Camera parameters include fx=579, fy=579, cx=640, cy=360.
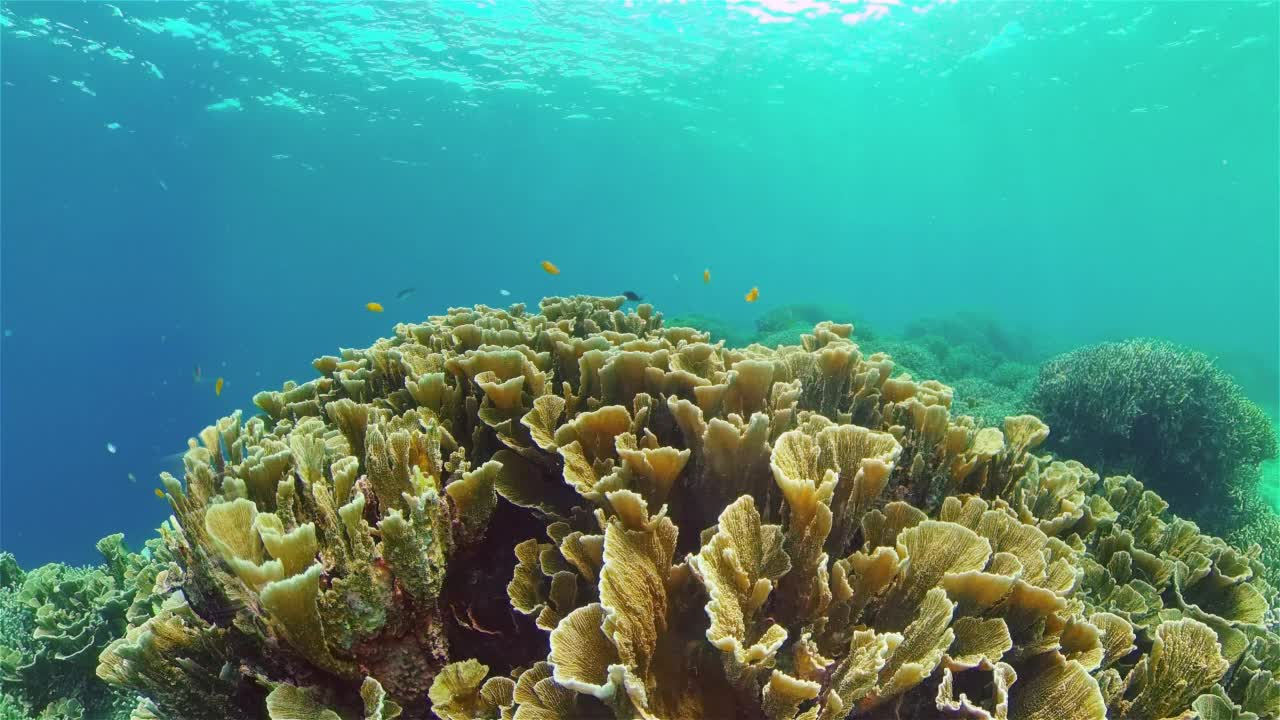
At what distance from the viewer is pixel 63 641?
5023 millimetres

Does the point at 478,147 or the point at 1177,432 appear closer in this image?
the point at 1177,432

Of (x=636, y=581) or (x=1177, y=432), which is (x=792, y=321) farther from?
(x=636, y=581)

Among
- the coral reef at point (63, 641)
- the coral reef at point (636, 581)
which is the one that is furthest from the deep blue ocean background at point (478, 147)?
the coral reef at point (636, 581)

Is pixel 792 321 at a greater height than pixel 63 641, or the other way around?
pixel 63 641

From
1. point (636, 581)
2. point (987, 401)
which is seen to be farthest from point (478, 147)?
point (636, 581)

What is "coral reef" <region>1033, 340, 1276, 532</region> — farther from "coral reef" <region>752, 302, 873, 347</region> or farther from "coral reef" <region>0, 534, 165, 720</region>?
"coral reef" <region>0, 534, 165, 720</region>

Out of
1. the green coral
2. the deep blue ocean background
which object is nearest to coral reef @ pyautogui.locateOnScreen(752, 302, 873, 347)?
the green coral

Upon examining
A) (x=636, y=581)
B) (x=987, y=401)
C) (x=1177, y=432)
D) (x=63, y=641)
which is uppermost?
(x=636, y=581)

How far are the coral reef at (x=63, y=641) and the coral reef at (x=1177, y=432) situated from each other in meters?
11.2

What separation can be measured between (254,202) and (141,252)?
89.9ft

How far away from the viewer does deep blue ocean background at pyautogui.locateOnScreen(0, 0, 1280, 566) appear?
29.2m

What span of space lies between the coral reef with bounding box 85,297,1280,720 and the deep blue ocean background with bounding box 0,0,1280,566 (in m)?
14.4

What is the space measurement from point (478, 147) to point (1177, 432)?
179ft

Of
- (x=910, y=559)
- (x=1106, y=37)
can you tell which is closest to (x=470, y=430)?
(x=910, y=559)
